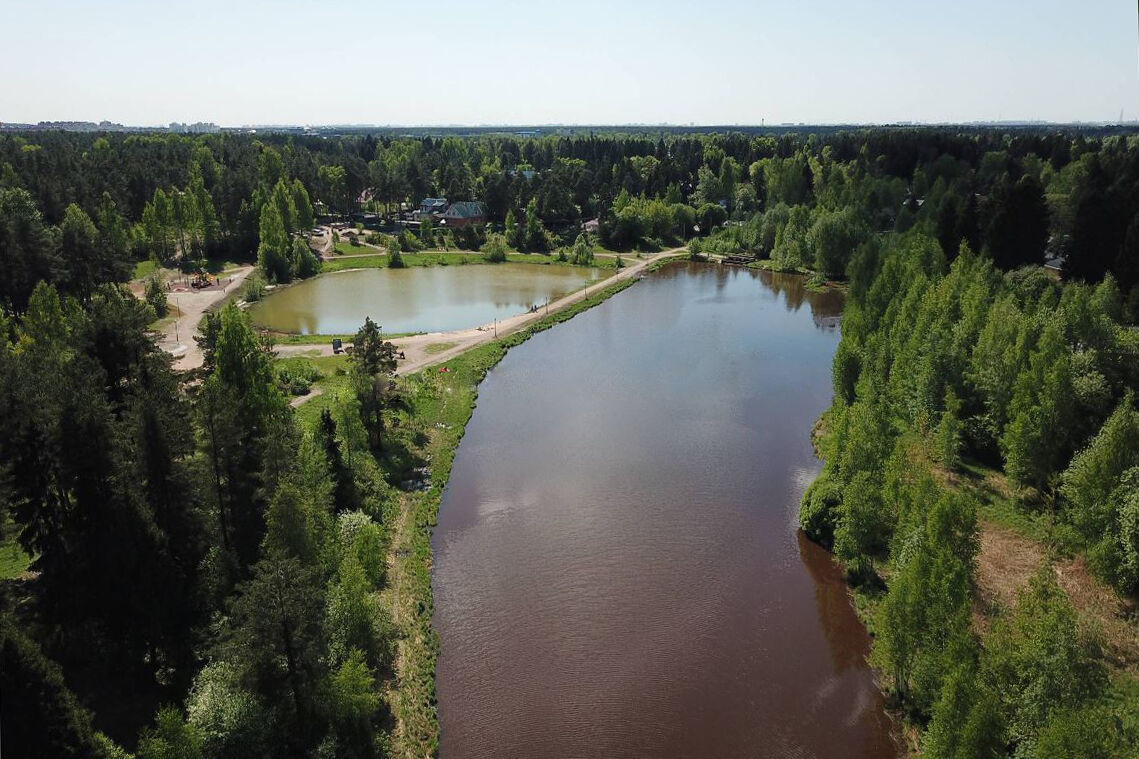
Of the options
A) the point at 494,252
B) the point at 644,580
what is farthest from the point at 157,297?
the point at 644,580

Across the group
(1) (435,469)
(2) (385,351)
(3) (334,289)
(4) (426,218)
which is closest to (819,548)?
(1) (435,469)

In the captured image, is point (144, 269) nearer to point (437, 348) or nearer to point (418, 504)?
point (437, 348)

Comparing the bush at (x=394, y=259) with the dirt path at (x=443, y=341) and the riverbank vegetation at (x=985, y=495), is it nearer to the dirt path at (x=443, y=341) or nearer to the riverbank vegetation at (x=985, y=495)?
the dirt path at (x=443, y=341)

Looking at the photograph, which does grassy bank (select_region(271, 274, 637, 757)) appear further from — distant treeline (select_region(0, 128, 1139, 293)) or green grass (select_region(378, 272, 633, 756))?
distant treeline (select_region(0, 128, 1139, 293))

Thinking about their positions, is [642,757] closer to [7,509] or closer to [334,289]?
[7,509]

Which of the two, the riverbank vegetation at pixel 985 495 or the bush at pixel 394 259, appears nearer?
the riverbank vegetation at pixel 985 495

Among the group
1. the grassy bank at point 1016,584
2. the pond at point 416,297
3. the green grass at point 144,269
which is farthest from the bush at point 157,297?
the grassy bank at point 1016,584
